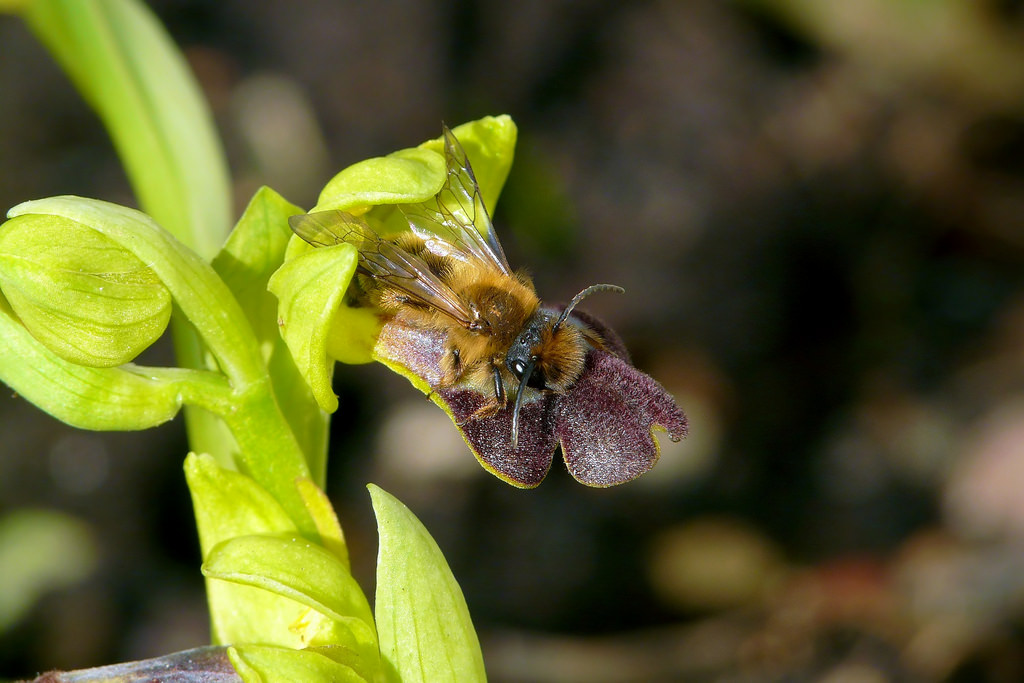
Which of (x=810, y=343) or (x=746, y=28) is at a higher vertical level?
(x=746, y=28)

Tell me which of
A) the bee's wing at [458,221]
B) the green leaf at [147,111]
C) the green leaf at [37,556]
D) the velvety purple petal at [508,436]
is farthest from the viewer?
the green leaf at [37,556]

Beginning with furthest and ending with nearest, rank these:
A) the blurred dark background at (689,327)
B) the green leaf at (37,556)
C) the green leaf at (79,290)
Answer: the blurred dark background at (689,327)
the green leaf at (37,556)
the green leaf at (79,290)

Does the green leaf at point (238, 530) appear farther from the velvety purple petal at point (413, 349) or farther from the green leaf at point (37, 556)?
the green leaf at point (37, 556)

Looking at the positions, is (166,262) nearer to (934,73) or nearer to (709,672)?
(709,672)

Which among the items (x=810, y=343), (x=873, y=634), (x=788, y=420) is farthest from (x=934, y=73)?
(x=873, y=634)

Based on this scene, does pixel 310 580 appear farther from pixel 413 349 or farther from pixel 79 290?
pixel 79 290

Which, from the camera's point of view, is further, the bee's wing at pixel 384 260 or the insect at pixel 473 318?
the insect at pixel 473 318

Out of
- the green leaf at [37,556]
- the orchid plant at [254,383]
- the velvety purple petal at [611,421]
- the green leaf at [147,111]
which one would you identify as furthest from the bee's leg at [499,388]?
the green leaf at [37,556]
